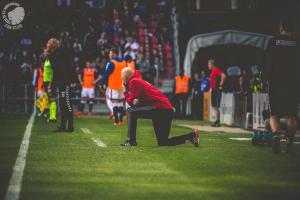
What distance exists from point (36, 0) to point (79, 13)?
7.49 ft

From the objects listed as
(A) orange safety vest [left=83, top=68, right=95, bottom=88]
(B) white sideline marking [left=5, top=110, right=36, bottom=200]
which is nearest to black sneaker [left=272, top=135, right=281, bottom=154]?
(B) white sideline marking [left=5, top=110, right=36, bottom=200]

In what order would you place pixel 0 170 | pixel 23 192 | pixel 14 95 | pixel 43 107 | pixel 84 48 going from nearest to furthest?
pixel 23 192 → pixel 0 170 → pixel 43 107 → pixel 14 95 → pixel 84 48

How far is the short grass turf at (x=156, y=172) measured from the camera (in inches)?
326

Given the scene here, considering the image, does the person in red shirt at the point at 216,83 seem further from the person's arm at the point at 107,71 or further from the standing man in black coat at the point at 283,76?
the standing man in black coat at the point at 283,76

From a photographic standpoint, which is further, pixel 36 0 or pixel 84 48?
pixel 36 0

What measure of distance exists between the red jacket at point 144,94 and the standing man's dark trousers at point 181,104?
17922mm

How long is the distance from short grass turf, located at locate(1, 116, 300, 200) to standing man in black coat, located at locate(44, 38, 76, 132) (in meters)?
2.64

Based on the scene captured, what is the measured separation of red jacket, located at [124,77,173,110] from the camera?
13852 millimetres

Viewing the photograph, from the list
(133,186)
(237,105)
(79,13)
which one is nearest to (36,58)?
(79,13)

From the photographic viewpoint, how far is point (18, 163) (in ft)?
36.2

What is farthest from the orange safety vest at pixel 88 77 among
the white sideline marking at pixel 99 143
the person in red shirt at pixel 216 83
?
the white sideline marking at pixel 99 143

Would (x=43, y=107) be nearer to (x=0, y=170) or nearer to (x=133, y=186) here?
(x=0, y=170)

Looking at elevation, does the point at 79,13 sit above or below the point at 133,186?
above

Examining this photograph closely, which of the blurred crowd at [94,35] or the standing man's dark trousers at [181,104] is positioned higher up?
the blurred crowd at [94,35]
